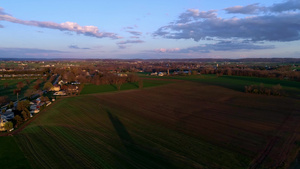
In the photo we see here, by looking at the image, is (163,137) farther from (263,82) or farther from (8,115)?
(263,82)

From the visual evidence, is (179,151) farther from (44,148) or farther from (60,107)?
(60,107)

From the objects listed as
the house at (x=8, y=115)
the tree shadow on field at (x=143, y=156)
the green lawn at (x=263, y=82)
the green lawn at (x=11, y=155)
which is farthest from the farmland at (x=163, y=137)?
the green lawn at (x=263, y=82)

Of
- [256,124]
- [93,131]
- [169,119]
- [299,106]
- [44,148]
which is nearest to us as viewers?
[44,148]

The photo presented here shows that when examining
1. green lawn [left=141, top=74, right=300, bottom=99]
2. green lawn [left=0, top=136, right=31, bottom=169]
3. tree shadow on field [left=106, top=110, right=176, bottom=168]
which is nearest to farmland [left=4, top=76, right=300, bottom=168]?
tree shadow on field [left=106, top=110, right=176, bottom=168]

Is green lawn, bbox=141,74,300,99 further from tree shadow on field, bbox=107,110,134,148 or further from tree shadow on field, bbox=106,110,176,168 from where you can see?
tree shadow on field, bbox=106,110,176,168

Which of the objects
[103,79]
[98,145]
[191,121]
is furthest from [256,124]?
[103,79]
